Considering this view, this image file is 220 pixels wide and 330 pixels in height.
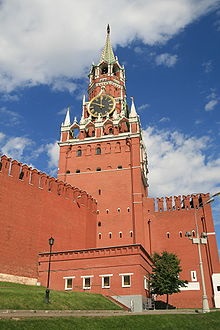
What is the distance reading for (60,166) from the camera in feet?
154

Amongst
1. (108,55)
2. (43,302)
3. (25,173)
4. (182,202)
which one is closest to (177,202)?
(182,202)

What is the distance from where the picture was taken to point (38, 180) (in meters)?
32.5

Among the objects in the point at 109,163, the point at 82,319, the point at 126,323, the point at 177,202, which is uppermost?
the point at 109,163

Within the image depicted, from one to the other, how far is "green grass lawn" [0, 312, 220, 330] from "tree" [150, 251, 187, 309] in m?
11.6

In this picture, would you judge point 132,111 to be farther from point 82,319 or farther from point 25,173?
point 82,319

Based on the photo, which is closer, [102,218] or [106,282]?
[106,282]

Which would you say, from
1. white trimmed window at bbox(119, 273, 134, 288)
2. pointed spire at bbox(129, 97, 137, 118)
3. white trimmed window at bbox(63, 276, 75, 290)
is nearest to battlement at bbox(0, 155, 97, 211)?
white trimmed window at bbox(63, 276, 75, 290)

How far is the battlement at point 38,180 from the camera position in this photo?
95.5 feet

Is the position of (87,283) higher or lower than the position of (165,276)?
lower

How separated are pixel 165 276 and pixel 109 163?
1935cm

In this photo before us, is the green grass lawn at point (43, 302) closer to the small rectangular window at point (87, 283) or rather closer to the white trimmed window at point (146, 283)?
the small rectangular window at point (87, 283)

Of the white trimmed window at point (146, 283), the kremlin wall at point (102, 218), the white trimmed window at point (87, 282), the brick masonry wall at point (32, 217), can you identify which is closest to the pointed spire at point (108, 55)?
the kremlin wall at point (102, 218)

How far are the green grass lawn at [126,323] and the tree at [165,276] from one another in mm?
11624

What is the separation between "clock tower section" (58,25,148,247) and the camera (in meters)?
41.7
